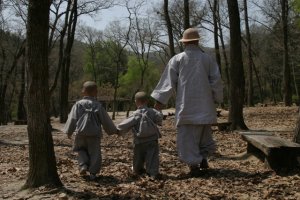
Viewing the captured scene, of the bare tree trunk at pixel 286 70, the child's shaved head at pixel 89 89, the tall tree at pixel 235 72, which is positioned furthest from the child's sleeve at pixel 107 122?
the bare tree trunk at pixel 286 70

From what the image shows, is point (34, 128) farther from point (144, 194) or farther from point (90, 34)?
point (90, 34)

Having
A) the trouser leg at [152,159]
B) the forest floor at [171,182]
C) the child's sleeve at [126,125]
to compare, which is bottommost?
the forest floor at [171,182]

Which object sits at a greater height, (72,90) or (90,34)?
(90,34)

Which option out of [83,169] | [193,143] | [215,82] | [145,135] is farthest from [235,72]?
[83,169]

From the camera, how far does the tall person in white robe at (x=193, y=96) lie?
7.10 metres

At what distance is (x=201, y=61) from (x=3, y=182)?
11.6 feet

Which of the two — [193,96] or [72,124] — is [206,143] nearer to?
[193,96]

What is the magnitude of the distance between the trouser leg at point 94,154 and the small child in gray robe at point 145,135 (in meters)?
0.41

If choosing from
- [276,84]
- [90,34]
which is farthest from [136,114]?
[276,84]

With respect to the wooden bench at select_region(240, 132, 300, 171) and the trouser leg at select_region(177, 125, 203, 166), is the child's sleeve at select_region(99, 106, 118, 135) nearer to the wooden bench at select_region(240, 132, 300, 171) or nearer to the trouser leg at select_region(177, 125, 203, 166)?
the trouser leg at select_region(177, 125, 203, 166)

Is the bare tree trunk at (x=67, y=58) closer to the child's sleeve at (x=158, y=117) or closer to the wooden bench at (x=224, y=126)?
the wooden bench at (x=224, y=126)

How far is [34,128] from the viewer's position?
19.4 feet

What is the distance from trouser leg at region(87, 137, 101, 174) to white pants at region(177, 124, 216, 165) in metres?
1.21

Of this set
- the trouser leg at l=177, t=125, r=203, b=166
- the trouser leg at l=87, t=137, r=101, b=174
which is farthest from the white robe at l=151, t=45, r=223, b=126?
the trouser leg at l=87, t=137, r=101, b=174
